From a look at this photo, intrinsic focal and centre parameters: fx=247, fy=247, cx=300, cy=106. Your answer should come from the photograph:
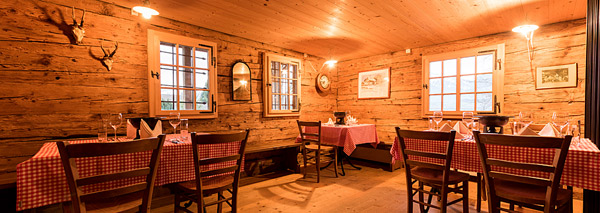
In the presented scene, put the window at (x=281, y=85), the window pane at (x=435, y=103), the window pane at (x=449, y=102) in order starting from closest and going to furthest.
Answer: the window pane at (x=449, y=102) → the window pane at (x=435, y=103) → the window at (x=281, y=85)

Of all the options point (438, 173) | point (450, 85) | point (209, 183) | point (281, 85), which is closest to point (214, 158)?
point (209, 183)

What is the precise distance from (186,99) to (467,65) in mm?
4547

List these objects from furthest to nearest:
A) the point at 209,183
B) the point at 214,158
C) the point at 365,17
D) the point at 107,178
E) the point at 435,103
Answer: the point at 435,103 < the point at 365,17 < the point at 209,183 < the point at 214,158 < the point at 107,178

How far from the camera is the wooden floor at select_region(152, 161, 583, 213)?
2.67m

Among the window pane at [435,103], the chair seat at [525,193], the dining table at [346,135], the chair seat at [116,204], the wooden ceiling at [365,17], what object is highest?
the wooden ceiling at [365,17]

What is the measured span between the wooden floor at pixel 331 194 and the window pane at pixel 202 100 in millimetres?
1327

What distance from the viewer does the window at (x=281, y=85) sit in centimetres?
452

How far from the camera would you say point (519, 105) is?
3.64m

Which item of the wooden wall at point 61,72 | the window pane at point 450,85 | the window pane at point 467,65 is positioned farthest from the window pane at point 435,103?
the wooden wall at point 61,72

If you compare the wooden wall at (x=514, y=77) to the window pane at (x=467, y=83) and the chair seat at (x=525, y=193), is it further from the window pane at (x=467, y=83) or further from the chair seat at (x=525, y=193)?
Result: the chair seat at (x=525, y=193)

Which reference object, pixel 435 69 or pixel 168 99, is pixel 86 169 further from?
pixel 435 69

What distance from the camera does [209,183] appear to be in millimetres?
1992

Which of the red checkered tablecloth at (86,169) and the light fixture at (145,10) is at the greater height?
the light fixture at (145,10)

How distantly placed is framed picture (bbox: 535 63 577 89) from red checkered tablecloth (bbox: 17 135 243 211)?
4241 millimetres
